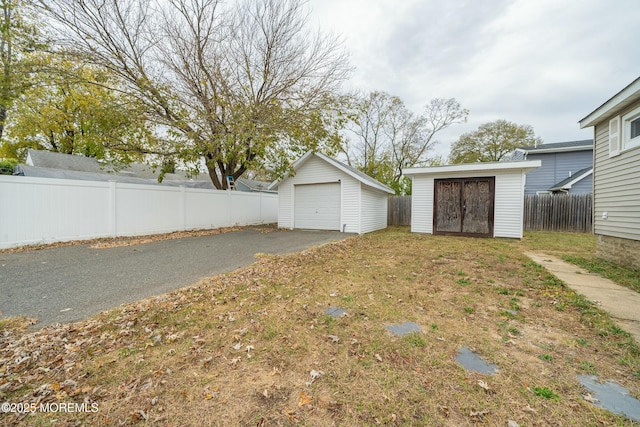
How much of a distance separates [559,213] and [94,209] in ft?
63.3

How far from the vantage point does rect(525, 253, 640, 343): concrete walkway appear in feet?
10.0

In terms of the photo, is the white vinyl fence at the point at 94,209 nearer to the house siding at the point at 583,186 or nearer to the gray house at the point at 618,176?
the gray house at the point at 618,176

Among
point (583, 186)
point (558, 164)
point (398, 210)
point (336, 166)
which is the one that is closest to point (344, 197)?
point (336, 166)

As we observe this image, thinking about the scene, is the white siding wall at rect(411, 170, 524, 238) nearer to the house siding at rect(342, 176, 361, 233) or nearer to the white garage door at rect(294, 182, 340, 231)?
the house siding at rect(342, 176, 361, 233)

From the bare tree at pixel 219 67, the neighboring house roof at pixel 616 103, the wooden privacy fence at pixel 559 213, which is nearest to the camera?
the neighboring house roof at pixel 616 103

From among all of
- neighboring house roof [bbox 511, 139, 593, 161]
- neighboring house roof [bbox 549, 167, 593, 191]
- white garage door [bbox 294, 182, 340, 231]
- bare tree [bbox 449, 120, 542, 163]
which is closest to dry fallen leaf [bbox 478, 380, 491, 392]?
white garage door [bbox 294, 182, 340, 231]

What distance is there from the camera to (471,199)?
1060cm

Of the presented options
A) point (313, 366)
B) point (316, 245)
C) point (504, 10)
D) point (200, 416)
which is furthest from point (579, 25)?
point (200, 416)

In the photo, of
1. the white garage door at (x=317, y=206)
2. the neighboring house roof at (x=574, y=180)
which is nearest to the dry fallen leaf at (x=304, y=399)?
the white garage door at (x=317, y=206)

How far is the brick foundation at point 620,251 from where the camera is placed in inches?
204

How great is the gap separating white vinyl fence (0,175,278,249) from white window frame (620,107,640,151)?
13166 mm

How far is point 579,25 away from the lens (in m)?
8.03

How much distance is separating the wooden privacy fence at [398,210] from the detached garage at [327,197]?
285cm

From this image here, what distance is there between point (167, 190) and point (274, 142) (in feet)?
15.3
